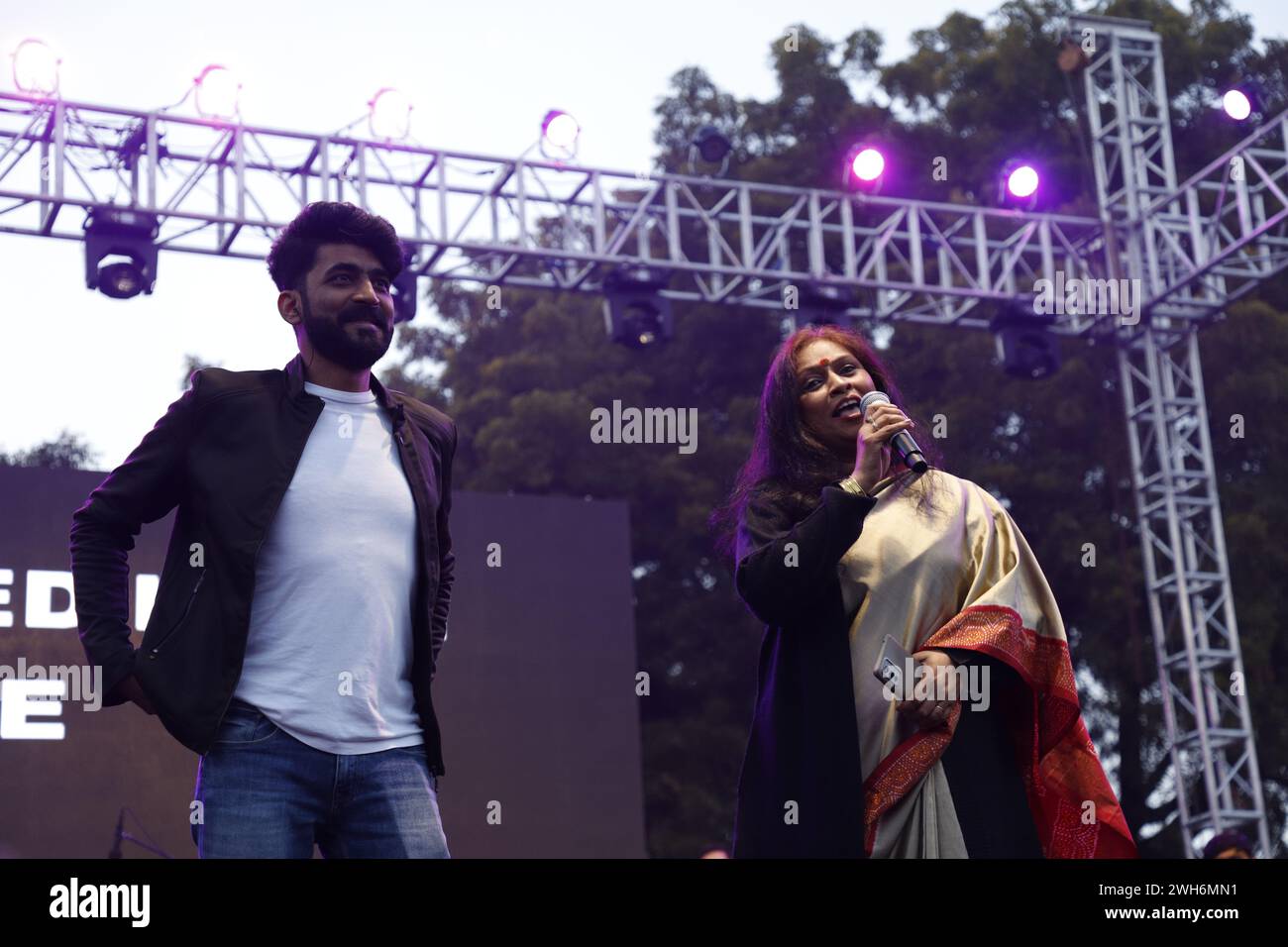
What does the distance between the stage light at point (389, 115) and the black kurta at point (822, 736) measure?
6615 millimetres

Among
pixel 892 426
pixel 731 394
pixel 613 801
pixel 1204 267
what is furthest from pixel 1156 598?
pixel 892 426

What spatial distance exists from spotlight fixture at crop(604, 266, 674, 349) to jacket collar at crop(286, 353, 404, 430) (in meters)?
6.85

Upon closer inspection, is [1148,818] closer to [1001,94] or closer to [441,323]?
[1001,94]

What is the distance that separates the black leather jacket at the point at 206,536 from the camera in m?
Result: 2.26

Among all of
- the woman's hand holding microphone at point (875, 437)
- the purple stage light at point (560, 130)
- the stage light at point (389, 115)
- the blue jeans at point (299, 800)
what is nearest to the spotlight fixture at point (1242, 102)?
the purple stage light at point (560, 130)

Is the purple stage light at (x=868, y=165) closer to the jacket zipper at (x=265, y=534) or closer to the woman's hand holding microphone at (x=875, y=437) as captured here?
the woman's hand holding microphone at (x=875, y=437)

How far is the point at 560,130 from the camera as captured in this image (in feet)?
29.9

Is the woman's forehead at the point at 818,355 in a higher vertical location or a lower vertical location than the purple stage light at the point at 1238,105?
lower

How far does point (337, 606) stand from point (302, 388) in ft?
1.20

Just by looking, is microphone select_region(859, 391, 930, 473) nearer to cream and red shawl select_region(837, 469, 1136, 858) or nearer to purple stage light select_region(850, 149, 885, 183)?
cream and red shawl select_region(837, 469, 1136, 858)

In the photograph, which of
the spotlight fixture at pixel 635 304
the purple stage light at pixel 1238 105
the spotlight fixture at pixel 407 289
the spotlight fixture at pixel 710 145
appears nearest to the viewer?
the spotlight fixture at pixel 407 289

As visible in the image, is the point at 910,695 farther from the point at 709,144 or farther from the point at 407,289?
the point at 709,144

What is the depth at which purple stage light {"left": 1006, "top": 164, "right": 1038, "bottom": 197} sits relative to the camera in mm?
10148

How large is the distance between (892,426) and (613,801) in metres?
7.15
